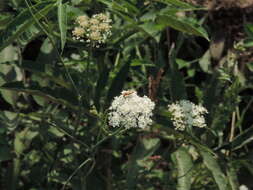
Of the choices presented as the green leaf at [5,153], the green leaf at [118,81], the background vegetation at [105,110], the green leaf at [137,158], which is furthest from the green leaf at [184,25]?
the green leaf at [5,153]

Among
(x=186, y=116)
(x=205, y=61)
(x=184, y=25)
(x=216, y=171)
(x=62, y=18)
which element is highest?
(x=205, y=61)

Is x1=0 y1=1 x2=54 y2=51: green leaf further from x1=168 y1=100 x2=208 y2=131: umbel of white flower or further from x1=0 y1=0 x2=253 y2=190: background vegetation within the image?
x1=168 y1=100 x2=208 y2=131: umbel of white flower

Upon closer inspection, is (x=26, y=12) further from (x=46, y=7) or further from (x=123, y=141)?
(x=123, y=141)

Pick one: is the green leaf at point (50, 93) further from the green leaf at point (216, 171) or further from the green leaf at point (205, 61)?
the green leaf at point (205, 61)

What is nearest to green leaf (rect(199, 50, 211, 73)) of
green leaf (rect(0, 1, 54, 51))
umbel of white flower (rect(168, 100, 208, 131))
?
umbel of white flower (rect(168, 100, 208, 131))

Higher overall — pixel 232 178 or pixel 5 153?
pixel 5 153

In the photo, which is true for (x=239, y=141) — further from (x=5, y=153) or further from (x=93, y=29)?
(x=5, y=153)

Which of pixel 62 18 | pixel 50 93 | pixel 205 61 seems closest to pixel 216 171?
pixel 50 93
